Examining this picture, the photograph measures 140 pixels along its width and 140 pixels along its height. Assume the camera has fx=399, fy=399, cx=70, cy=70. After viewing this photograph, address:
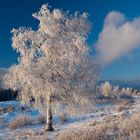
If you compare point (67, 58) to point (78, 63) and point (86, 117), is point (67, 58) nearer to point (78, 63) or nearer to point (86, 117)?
point (78, 63)

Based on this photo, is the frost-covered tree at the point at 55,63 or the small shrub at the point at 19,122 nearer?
the frost-covered tree at the point at 55,63

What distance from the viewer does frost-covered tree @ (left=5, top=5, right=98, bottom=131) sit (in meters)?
25.7

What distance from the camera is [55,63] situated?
85.1 ft

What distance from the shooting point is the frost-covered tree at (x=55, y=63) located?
25719 mm

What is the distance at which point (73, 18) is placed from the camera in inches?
1062

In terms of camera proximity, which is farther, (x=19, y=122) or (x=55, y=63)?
(x=19, y=122)

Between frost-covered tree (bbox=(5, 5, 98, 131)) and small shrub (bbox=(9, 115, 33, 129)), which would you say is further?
small shrub (bbox=(9, 115, 33, 129))

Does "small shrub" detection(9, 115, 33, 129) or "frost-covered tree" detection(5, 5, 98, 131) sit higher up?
"frost-covered tree" detection(5, 5, 98, 131)

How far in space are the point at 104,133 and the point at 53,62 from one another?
998 centimetres

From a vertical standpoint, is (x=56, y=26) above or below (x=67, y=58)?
above

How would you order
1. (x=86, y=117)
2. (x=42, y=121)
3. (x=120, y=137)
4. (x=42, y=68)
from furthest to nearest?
(x=86, y=117), (x=42, y=121), (x=42, y=68), (x=120, y=137)

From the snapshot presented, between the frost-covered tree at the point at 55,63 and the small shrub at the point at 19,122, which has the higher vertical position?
the frost-covered tree at the point at 55,63

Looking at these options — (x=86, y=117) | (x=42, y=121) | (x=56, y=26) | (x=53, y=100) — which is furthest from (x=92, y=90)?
(x=86, y=117)

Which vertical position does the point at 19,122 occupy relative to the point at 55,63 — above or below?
below
